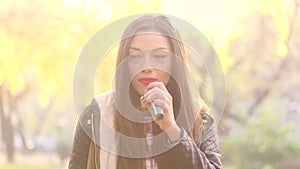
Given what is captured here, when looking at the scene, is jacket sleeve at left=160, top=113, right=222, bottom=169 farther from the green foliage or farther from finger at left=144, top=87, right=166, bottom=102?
the green foliage

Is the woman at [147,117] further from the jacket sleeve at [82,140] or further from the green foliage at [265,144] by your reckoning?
the green foliage at [265,144]

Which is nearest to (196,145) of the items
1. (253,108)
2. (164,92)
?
(164,92)

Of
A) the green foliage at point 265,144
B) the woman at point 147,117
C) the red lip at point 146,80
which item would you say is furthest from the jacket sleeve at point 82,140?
the green foliage at point 265,144

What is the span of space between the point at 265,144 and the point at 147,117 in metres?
4.24

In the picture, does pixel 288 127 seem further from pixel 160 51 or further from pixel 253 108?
pixel 160 51

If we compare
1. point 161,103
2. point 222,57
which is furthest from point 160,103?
point 222,57

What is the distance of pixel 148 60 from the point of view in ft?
2.49

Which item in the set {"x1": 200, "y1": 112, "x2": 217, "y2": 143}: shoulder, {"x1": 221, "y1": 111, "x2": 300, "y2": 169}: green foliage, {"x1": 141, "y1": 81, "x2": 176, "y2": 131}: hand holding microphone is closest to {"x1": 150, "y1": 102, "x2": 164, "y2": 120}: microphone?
{"x1": 141, "y1": 81, "x2": 176, "y2": 131}: hand holding microphone

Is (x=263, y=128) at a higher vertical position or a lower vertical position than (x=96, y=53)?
higher

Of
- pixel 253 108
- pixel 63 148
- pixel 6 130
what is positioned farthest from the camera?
pixel 63 148

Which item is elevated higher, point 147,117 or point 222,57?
point 222,57

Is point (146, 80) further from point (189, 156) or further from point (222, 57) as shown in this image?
point (222, 57)

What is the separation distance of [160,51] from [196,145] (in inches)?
5.3

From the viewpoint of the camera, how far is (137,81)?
0.77 meters
